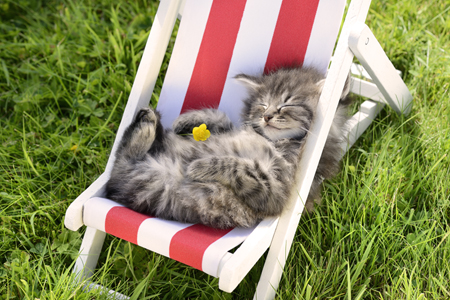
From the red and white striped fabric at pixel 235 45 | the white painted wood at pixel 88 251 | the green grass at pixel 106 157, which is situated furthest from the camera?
the red and white striped fabric at pixel 235 45

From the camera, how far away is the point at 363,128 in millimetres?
2479

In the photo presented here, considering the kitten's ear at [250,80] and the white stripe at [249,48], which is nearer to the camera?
the kitten's ear at [250,80]

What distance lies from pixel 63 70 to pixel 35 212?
1.32 m

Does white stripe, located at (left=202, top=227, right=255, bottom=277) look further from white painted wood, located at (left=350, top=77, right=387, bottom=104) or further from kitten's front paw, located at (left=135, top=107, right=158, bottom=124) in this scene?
white painted wood, located at (left=350, top=77, right=387, bottom=104)

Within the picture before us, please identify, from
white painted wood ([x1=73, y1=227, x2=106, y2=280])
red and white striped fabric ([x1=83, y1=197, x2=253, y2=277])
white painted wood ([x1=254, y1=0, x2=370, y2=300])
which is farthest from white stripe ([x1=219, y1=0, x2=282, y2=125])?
white painted wood ([x1=73, y1=227, x2=106, y2=280])

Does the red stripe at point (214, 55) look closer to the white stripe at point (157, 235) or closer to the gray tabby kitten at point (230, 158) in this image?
the gray tabby kitten at point (230, 158)

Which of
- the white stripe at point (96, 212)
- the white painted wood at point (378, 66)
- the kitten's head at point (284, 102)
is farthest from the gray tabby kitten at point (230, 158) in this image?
the white painted wood at point (378, 66)

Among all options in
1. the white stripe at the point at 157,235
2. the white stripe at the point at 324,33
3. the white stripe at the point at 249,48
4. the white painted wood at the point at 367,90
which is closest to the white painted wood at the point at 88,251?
the white stripe at the point at 157,235

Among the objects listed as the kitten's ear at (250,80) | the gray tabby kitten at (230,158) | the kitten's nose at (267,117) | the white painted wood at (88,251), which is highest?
the kitten's ear at (250,80)

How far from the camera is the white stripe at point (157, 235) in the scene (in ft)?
5.15

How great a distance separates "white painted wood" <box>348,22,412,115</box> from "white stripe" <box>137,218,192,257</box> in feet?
3.91

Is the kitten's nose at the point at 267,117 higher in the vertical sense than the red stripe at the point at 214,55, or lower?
lower

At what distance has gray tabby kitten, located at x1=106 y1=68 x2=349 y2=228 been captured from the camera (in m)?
1.66

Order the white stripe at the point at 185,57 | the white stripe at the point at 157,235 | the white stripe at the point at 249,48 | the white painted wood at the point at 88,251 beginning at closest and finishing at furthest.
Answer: the white stripe at the point at 157,235
the white painted wood at the point at 88,251
the white stripe at the point at 249,48
the white stripe at the point at 185,57
